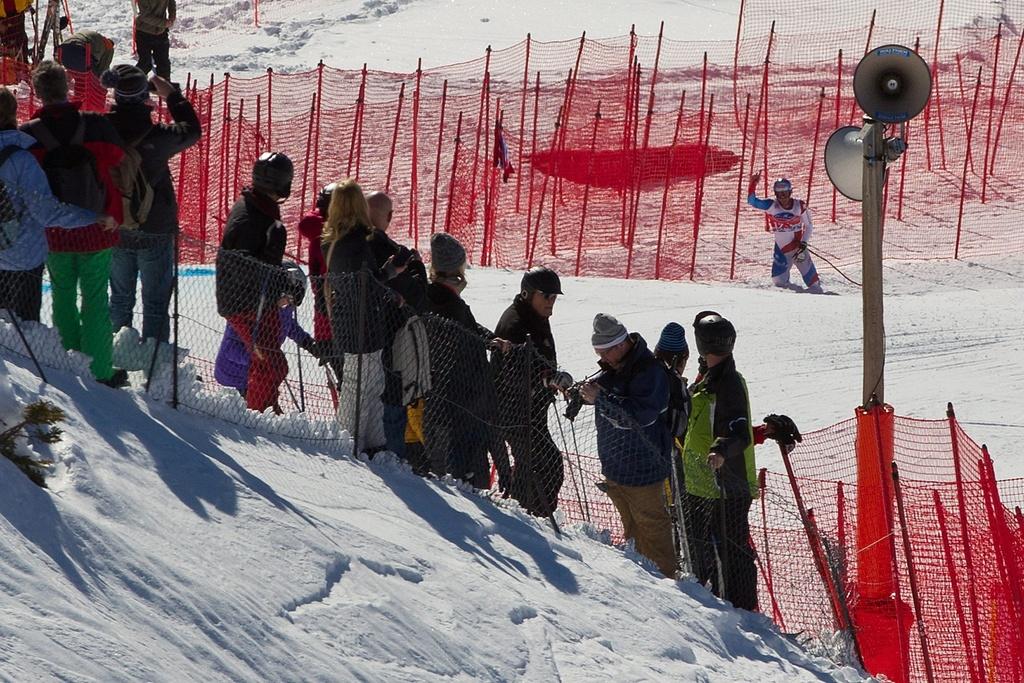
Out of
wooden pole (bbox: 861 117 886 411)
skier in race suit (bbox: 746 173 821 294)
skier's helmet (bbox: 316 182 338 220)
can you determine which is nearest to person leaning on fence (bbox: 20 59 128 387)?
skier's helmet (bbox: 316 182 338 220)

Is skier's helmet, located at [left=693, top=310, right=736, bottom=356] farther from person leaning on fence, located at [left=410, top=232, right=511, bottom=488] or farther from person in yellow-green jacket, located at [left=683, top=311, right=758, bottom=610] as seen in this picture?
person leaning on fence, located at [left=410, top=232, right=511, bottom=488]

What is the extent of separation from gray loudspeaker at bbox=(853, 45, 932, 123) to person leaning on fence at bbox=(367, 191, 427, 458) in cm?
286

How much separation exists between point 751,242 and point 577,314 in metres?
5.39

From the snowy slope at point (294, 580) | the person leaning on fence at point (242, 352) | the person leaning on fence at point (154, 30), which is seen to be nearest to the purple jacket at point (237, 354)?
the person leaning on fence at point (242, 352)

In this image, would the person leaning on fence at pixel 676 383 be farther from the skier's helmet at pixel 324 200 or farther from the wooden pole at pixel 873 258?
the skier's helmet at pixel 324 200

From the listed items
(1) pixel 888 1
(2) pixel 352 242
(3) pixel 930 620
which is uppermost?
(1) pixel 888 1

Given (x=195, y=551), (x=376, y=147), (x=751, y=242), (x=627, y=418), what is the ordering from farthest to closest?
(x=376, y=147)
(x=751, y=242)
(x=627, y=418)
(x=195, y=551)

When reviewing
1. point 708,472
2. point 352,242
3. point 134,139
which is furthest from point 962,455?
point 134,139

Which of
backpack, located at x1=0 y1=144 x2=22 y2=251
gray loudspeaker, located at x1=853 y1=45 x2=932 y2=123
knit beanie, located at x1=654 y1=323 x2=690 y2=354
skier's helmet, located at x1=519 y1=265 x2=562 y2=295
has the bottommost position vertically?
knit beanie, located at x1=654 y1=323 x2=690 y2=354

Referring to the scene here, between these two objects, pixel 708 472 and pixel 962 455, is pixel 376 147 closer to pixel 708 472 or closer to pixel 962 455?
pixel 962 455

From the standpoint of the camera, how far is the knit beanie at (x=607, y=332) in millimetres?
7285

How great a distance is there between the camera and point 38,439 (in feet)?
18.3

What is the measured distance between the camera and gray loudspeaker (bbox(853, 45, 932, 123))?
891cm

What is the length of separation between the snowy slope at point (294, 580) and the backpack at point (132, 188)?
1187 mm
